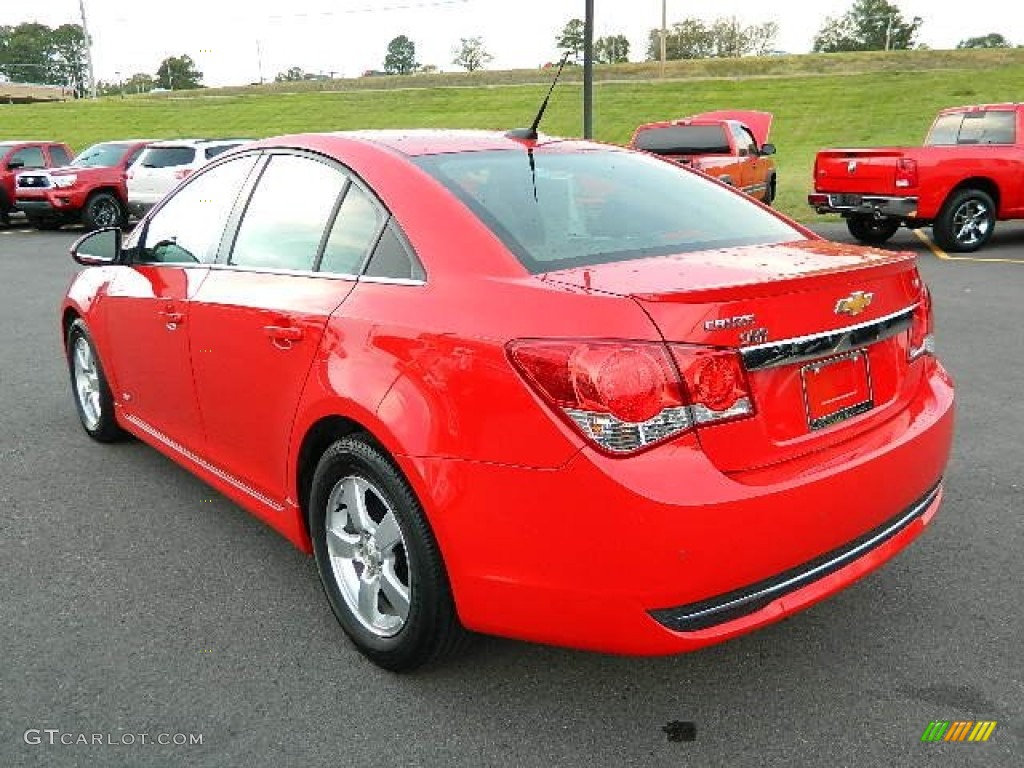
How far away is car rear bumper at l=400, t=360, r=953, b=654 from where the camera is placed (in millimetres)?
2137

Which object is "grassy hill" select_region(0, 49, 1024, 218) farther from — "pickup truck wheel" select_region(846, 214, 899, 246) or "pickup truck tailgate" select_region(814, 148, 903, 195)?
"pickup truck tailgate" select_region(814, 148, 903, 195)

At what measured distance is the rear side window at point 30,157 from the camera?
18.8m

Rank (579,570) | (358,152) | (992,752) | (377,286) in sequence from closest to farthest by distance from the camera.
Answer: (579,570) → (992,752) → (377,286) → (358,152)

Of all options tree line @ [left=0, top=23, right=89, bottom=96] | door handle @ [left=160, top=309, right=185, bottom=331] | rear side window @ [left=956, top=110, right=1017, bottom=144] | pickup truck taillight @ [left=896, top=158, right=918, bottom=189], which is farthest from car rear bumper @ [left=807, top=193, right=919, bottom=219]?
tree line @ [left=0, top=23, right=89, bottom=96]

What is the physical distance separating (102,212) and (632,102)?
108 ft

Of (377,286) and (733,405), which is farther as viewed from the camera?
(377,286)

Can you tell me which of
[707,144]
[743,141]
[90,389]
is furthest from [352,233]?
[743,141]

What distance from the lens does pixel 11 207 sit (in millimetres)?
18438

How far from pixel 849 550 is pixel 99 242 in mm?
3730

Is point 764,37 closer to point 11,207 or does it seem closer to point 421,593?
point 11,207

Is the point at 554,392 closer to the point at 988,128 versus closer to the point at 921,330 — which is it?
the point at 921,330

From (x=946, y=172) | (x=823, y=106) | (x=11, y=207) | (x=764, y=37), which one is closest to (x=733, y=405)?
(x=946, y=172)

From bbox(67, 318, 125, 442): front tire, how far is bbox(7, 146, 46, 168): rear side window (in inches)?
634

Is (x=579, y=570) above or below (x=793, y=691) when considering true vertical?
above
